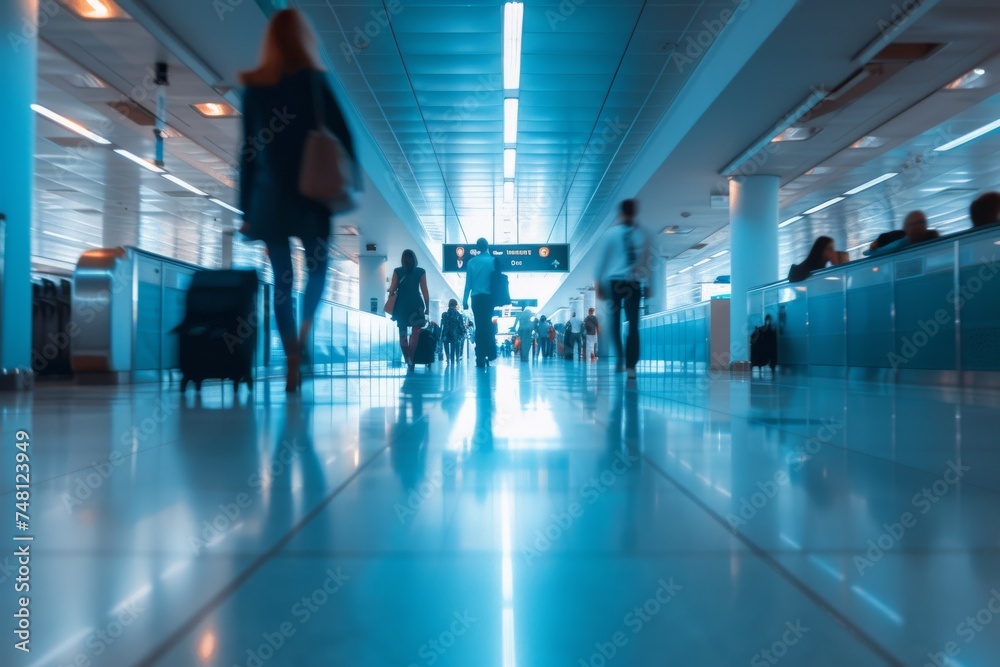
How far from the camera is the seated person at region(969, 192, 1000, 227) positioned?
8.35m

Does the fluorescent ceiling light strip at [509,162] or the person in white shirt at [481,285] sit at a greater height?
the fluorescent ceiling light strip at [509,162]

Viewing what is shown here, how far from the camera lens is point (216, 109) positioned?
43.8ft

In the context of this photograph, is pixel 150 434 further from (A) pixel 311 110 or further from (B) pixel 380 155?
(B) pixel 380 155

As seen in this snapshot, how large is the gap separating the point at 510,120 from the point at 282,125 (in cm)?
1131

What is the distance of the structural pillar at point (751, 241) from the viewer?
15.6 metres

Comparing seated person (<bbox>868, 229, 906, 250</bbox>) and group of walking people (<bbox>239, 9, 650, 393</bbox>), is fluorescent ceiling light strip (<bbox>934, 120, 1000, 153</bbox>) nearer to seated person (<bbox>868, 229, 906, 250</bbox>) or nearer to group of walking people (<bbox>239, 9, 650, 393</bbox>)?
seated person (<bbox>868, 229, 906, 250</bbox>)

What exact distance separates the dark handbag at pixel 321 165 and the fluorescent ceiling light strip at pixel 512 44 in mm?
6723

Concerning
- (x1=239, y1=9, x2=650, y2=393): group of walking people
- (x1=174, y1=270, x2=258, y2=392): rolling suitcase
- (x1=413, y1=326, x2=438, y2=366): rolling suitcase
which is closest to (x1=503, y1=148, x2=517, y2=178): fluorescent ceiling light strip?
(x1=413, y1=326, x2=438, y2=366): rolling suitcase

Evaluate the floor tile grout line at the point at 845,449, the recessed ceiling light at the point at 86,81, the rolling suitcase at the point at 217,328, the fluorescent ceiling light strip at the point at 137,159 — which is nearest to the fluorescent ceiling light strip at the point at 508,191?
the fluorescent ceiling light strip at the point at 137,159

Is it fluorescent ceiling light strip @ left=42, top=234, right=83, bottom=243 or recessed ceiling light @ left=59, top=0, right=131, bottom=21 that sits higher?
fluorescent ceiling light strip @ left=42, top=234, right=83, bottom=243

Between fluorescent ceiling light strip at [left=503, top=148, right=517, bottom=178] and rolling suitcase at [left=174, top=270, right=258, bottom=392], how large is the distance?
Answer: 40.7 ft

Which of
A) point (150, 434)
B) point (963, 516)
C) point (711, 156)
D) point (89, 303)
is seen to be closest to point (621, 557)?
point (963, 516)

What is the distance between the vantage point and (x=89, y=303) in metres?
7.75

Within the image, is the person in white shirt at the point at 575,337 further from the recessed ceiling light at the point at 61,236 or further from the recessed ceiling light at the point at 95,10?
the recessed ceiling light at the point at 61,236
